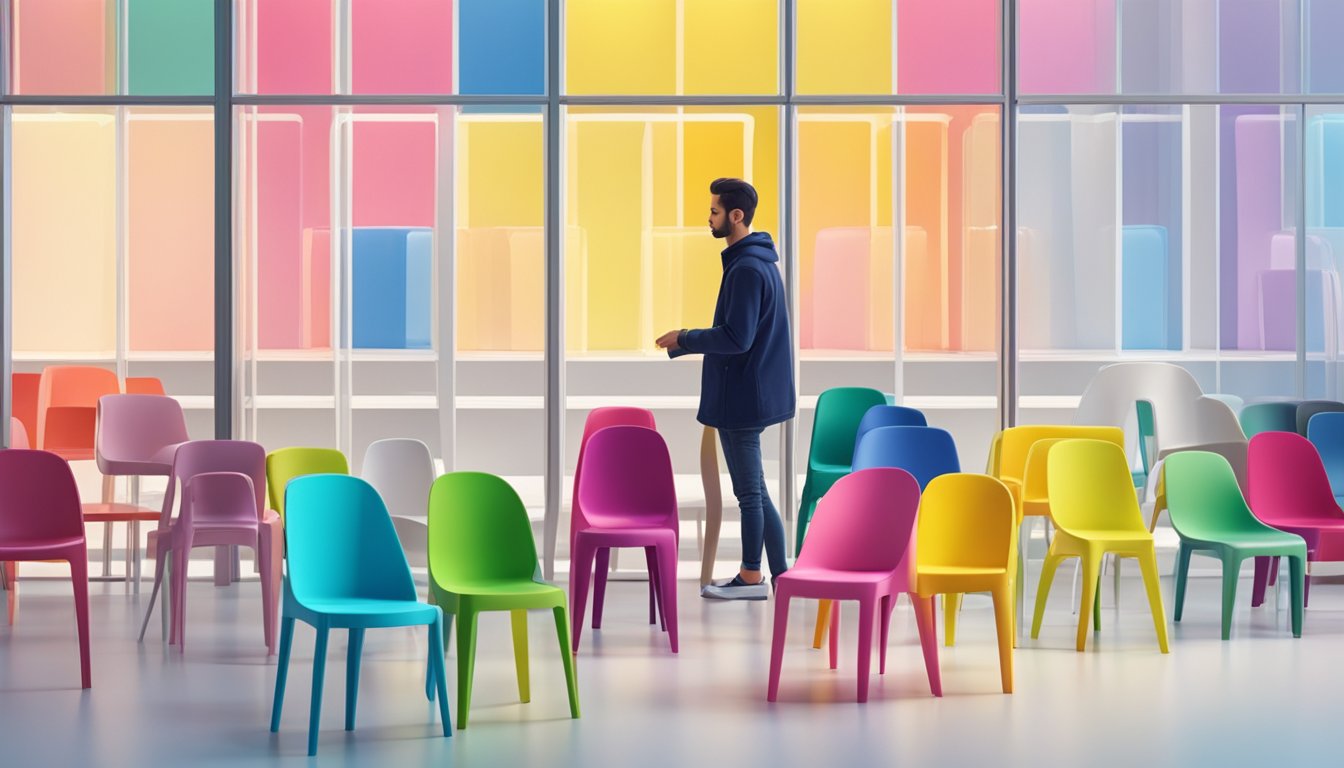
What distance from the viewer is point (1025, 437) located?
6.71 meters

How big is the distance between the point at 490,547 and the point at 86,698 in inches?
55.2

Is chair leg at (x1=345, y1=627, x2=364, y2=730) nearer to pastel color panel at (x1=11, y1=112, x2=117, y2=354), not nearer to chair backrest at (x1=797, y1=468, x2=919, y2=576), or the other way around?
chair backrest at (x1=797, y1=468, x2=919, y2=576)

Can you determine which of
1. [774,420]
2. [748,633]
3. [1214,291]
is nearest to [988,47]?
[1214,291]

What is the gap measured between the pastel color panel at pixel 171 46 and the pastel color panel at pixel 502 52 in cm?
130

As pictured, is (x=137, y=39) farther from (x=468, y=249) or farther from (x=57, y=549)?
(x=57, y=549)

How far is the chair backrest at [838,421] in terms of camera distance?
7102mm

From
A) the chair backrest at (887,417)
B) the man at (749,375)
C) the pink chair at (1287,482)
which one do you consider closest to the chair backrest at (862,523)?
the man at (749,375)

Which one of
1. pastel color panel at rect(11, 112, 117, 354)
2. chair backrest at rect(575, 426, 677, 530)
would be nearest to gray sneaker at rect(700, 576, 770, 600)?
chair backrest at rect(575, 426, 677, 530)

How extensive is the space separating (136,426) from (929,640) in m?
4.19

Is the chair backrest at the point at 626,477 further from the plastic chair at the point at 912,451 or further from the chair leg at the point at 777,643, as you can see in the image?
the chair leg at the point at 777,643

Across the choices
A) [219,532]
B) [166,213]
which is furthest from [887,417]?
[166,213]

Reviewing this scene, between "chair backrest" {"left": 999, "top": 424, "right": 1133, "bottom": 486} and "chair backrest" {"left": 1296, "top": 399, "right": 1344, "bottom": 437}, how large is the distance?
139 cm

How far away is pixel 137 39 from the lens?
7.28 metres

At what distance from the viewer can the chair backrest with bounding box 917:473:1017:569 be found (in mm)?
4910
